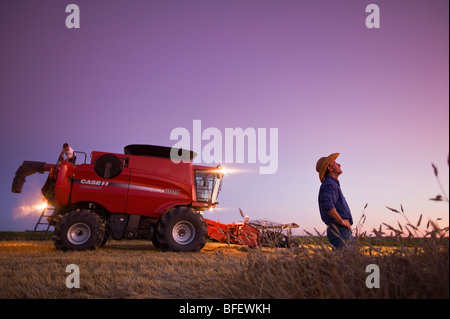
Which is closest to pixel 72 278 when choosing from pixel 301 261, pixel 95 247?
pixel 301 261

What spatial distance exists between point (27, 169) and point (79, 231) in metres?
3.07

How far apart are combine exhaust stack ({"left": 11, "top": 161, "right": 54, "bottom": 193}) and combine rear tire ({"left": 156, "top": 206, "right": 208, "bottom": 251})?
449 centimetres

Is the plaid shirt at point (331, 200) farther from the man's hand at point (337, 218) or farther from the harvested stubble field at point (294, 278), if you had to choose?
the harvested stubble field at point (294, 278)

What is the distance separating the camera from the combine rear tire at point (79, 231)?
1025 cm

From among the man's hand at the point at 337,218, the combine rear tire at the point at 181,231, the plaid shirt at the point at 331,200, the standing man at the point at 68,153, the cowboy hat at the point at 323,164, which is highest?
the standing man at the point at 68,153

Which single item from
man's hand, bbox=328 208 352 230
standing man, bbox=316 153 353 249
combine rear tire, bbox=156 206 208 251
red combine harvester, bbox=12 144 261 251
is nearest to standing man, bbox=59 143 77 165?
red combine harvester, bbox=12 144 261 251

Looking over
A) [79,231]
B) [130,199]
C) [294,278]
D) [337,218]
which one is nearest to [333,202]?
[337,218]

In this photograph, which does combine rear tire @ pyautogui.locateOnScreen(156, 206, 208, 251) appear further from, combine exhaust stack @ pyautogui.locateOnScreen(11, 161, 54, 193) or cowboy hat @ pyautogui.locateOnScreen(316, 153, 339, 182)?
cowboy hat @ pyautogui.locateOnScreen(316, 153, 339, 182)

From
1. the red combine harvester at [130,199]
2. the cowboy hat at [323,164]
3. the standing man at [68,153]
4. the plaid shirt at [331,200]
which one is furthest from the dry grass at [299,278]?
the standing man at [68,153]

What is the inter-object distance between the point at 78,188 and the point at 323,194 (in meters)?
9.13

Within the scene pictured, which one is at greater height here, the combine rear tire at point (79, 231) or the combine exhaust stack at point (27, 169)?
the combine exhaust stack at point (27, 169)

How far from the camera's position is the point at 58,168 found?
36.9 feet

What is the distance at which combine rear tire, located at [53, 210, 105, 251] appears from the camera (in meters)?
10.2
